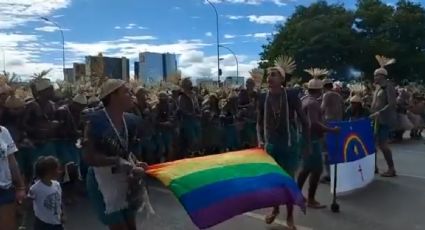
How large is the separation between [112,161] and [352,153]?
5.34 metres

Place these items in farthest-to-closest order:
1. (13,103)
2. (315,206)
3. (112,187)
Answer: (13,103)
(315,206)
(112,187)

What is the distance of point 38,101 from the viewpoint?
9.31m

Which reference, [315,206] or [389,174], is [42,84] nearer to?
[315,206]

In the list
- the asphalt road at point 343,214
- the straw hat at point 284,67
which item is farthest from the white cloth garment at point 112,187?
the straw hat at point 284,67

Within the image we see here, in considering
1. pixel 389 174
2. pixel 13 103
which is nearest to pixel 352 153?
pixel 389 174

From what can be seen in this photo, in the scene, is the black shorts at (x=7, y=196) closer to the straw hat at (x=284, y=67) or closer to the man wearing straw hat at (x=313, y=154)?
the straw hat at (x=284, y=67)

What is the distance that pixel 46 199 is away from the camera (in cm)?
558

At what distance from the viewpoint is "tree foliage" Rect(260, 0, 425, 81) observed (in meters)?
59.7

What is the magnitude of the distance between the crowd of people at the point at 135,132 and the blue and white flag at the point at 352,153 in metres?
0.23

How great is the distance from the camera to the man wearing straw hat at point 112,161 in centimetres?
458

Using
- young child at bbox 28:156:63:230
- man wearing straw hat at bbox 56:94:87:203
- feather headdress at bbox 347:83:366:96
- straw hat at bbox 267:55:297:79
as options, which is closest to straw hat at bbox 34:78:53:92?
man wearing straw hat at bbox 56:94:87:203

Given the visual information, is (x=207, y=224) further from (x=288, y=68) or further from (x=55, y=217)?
(x=288, y=68)

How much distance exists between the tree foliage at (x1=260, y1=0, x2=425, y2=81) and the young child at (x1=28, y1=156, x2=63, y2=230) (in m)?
53.7

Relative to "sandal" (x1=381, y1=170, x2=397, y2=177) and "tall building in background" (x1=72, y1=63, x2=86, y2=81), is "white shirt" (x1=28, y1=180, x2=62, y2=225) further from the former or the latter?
"tall building in background" (x1=72, y1=63, x2=86, y2=81)
